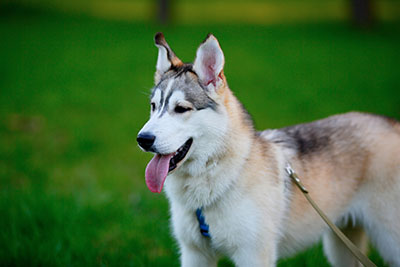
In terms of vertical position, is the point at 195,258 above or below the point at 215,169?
below

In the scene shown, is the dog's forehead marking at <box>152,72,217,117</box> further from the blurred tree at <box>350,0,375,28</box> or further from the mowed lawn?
the blurred tree at <box>350,0,375,28</box>

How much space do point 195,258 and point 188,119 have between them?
1118 mm

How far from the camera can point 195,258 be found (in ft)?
9.28

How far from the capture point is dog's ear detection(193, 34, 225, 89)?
104 inches

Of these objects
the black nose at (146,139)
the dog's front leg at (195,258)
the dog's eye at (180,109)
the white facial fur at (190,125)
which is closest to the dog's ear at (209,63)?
the white facial fur at (190,125)

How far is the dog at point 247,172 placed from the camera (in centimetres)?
257

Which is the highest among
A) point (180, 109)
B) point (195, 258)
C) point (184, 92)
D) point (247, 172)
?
point (184, 92)

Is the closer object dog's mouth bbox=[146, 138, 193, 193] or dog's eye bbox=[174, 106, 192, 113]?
dog's mouth bbox=[146, 138, 193, 193]

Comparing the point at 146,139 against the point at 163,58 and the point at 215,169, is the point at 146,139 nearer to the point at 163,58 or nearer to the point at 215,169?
the point at 215,169

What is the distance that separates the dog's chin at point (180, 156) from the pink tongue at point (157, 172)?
0.13 ft

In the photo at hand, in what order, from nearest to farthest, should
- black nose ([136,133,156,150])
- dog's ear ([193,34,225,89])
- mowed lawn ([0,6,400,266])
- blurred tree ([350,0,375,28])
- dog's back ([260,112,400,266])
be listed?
black nose ([136,133,156,150]) → dog's ear ([193,34,225,89]) → dog's back ([260,112,400,266]) → mowed lawn ([0,6,400,266]) → blurred tree ([350,0,375,28])

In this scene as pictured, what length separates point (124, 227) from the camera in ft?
13.6

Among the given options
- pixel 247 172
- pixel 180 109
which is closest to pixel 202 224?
pixel 247 172

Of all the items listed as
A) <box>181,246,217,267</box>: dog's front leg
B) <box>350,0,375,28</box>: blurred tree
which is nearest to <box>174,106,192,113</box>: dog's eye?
<box>181,246,217,267</box>: dog's front leg
